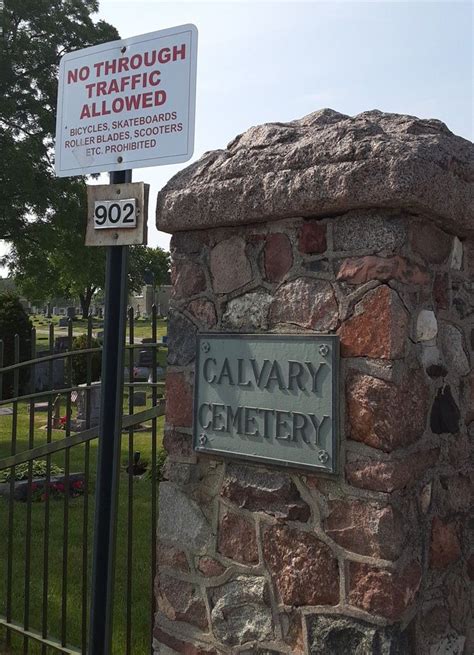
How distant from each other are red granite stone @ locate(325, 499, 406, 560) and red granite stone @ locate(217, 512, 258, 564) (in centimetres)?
30

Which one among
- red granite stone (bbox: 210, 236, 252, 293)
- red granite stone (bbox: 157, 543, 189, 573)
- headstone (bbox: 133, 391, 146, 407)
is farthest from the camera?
headstone (bbox: 133, 391, 146, 407)

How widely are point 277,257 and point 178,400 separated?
2.19 feet

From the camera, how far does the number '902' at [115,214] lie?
221cm

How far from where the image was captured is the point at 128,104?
7.12 ft

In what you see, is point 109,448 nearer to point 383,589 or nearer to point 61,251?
point 383,589

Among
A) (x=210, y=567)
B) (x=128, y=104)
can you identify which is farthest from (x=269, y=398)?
(x=128, y=104)

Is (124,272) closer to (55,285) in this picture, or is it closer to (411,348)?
(411,348)

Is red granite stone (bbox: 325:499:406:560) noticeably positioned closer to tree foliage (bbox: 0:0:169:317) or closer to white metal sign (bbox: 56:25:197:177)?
white metal sign (bbox: 56:25:197:177)

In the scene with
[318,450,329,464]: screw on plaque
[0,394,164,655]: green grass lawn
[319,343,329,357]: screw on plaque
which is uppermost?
[319,343,329,357]: screw on plaque

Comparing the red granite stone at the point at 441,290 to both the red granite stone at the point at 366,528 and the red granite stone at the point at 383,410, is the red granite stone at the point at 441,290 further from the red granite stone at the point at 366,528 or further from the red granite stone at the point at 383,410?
the red granite stone at the point at 366,528

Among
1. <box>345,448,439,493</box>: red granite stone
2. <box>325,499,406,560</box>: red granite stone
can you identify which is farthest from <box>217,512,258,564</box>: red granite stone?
<box>345,448,439,493</box>: red granite stone

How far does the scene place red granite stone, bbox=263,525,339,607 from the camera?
6.83 feet

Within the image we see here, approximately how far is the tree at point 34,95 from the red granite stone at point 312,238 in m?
16.0

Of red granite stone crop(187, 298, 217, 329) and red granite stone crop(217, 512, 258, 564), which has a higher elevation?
red granite stone crop(187, 298, 217, 329)
